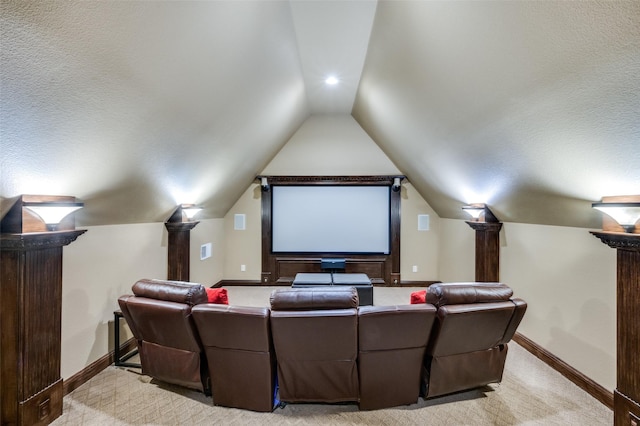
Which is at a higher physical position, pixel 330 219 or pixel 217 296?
pixel 330 219

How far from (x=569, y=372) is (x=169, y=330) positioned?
3.63 meters

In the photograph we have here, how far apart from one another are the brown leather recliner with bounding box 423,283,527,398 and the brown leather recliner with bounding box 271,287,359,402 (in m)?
0.63

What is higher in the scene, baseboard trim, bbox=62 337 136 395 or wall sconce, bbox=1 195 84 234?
wall sconce, bbox=1 195 84 234

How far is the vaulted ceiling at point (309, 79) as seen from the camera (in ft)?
4.59

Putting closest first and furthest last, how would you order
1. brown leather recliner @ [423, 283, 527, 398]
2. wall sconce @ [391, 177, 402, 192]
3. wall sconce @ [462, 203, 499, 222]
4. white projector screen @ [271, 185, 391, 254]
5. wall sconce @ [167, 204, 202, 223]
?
brown leather recliner @ [423, 283, 527, 398] < wall sconce @ [462, 203, 499, 222] < wall sconce @ [167, 204, 202, 223] < wall sconce @ [391, 177, 402, 192] < white projector screen @ [271, 185, 391, 254]

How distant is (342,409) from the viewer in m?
2.20

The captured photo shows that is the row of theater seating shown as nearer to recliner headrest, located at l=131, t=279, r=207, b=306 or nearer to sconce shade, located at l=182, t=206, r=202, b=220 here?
recliner headrest, located at l=131, t=279, r=207, b=306

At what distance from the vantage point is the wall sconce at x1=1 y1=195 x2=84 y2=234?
1.84 meters

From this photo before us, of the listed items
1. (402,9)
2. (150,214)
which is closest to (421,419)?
(402,9)

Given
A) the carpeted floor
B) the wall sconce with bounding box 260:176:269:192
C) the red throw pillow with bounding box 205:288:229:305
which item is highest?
the wall sconce with bounding box 260:176:269:192

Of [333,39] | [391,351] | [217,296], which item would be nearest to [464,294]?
[391,351]

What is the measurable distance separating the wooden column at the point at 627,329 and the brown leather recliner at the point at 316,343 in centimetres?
187

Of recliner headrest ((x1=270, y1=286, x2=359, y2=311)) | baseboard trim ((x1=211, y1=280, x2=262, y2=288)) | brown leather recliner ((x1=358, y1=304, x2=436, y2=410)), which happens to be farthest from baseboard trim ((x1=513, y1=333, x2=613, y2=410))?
baseboard trim ((x1=211, y1=280, x2=262, y2=288))

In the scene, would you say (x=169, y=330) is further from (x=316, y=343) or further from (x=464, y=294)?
(x=464, y=294)
